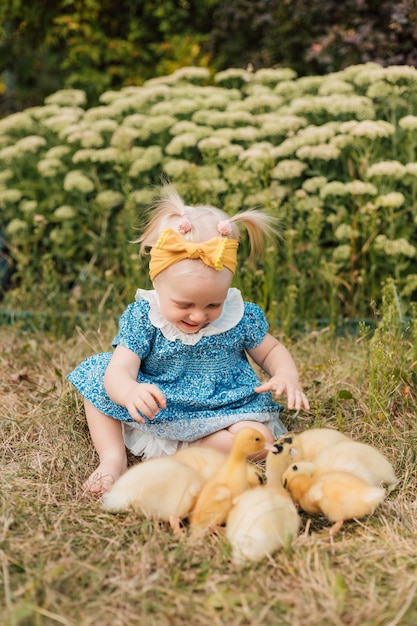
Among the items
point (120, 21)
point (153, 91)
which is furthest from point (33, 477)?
point (120, 21)

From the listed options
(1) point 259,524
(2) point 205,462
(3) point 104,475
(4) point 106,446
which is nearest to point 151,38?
(4) point 106,446

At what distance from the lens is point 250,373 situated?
264 centimetres

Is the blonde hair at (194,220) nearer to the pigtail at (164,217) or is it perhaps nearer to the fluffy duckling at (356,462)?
the pigtail at (164,217)

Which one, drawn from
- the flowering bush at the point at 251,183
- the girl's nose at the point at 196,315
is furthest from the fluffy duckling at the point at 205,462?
the flowering bush at the point at 251,183

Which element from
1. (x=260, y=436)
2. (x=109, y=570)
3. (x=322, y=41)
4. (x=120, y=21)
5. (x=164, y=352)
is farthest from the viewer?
(x=120, y=21)

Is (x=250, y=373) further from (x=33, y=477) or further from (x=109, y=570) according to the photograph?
(x=109, y=570)

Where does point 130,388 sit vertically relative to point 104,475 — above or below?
above

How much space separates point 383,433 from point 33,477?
1.11 meters

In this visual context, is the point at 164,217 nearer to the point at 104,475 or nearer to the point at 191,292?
the point at 191,292

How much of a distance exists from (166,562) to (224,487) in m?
0.23

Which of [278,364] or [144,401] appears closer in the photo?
[144,401]

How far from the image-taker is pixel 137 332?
8.18ft

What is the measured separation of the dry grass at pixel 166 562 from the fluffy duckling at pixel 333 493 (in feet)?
0.17

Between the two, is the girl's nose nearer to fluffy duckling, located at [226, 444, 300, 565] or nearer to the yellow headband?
the yellow headband
